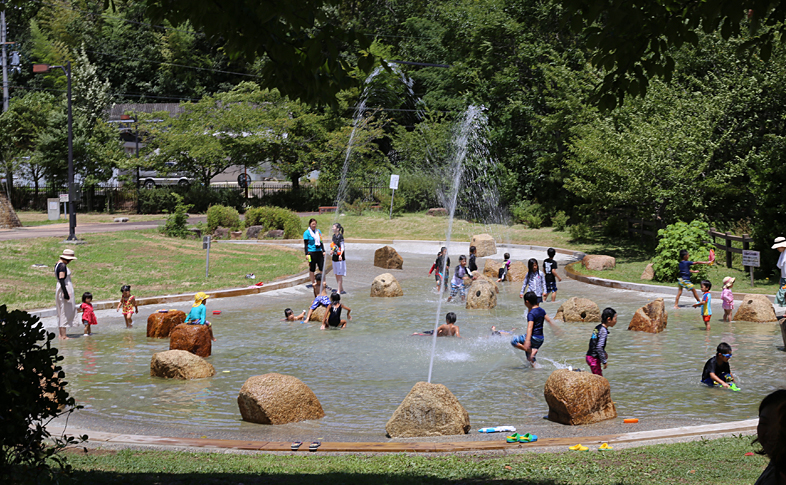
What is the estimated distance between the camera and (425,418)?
26.7ft

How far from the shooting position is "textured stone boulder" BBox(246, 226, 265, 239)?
34781 mm

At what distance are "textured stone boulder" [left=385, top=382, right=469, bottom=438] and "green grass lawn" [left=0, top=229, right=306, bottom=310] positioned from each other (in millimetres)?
11218

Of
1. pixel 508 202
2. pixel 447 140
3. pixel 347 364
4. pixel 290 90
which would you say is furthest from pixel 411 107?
pixel 290 90

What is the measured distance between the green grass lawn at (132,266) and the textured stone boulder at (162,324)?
3.47 m

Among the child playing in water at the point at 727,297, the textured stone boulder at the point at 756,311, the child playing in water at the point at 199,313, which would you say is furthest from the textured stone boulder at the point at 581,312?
the child playing in water at the point at 199,313

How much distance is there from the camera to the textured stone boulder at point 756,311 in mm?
15188

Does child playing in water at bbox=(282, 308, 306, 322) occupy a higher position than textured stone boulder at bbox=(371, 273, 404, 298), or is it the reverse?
textured stone boulder at bbox=(371, 273, 404, 298)

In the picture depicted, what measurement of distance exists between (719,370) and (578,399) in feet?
9.57

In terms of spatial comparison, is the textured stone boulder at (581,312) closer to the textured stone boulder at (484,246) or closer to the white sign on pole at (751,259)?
the white sign on pole at (751,259)

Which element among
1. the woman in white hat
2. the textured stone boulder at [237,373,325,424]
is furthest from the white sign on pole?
the woman in white hat

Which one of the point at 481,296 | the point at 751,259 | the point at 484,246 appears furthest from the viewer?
the point at 484,246

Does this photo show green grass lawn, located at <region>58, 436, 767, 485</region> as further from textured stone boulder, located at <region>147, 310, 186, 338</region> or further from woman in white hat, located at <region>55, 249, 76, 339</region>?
woman in white hat, located at <region>55, 249, 76, 339</region>

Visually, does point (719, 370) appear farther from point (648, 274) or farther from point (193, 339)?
point (648, 274)

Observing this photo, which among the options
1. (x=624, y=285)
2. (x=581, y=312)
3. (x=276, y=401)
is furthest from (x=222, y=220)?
(x=276, y=401)
